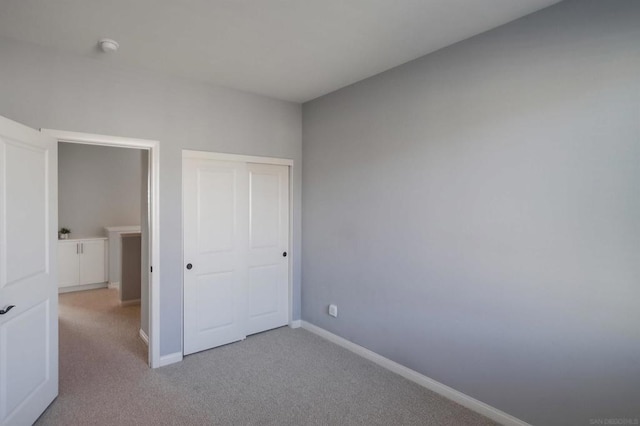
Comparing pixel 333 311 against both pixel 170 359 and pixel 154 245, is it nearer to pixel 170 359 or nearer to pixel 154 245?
pixel 170 359

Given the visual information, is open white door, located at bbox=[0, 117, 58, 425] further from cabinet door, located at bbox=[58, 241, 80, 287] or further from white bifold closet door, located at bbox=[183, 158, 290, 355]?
cabinet door, located at bbox=[58, 241, 80, 287]

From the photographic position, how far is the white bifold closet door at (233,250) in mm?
3412

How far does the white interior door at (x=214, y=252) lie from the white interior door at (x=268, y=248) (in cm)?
12

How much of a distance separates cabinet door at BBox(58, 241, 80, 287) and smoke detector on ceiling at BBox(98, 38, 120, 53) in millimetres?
4321

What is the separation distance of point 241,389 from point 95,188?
17.1ft

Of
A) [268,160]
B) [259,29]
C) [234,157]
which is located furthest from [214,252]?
[259,29]

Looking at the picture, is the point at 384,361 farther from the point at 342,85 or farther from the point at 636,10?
the point at 636,10

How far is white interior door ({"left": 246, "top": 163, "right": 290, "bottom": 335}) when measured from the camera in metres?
3.89

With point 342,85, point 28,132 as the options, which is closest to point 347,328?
point 342,85

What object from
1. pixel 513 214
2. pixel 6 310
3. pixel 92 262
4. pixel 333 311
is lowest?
pixel 333 311

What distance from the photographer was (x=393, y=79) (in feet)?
10.1

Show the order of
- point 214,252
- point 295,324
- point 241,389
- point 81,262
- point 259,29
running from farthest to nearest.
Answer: point 81,262
point 295,324
point 214,252
point 241,389
point 259,29

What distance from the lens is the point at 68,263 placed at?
18.4 ft

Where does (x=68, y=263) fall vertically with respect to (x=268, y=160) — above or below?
below
